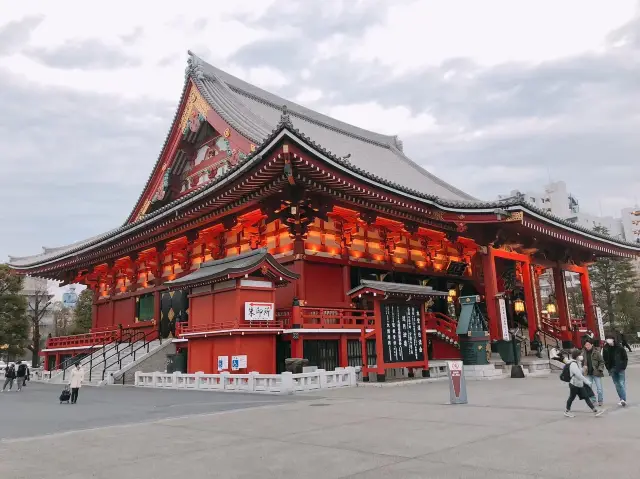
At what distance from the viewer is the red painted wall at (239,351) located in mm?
17656

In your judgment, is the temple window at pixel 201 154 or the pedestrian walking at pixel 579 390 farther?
the temple window at pixel 201 154

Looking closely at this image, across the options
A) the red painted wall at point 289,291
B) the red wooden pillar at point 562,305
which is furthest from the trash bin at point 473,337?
the red wooden pillar at point 562,305

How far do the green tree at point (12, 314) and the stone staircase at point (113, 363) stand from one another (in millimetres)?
18502

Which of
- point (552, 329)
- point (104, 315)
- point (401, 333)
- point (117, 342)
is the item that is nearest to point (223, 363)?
point (401, 333)

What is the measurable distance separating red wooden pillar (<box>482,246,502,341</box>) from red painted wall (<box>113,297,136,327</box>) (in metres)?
20.5

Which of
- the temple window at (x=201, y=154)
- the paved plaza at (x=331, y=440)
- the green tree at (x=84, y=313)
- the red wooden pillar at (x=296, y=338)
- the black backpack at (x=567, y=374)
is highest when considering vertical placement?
the temple window at (x=201, y=154)

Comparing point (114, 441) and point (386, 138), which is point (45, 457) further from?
point (386, 138)

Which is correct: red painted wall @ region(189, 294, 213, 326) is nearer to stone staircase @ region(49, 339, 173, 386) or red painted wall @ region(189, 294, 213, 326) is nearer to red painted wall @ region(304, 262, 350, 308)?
red painted wall @ region(304, 262, 350, 308)

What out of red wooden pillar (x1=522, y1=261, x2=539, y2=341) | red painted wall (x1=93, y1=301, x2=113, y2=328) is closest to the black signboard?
red wooden pillar (x1=522, y1=261, x2=539, y2=341)

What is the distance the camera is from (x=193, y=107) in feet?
95.0

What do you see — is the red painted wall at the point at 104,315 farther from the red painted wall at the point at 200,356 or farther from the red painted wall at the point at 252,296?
the red painted wall at the point at 252,296

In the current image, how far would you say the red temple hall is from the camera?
18.0 metres

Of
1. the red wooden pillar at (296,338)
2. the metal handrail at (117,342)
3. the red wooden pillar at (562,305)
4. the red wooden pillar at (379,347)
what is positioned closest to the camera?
the red wooden pillar at (379,347)

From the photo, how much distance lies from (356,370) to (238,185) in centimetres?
799
